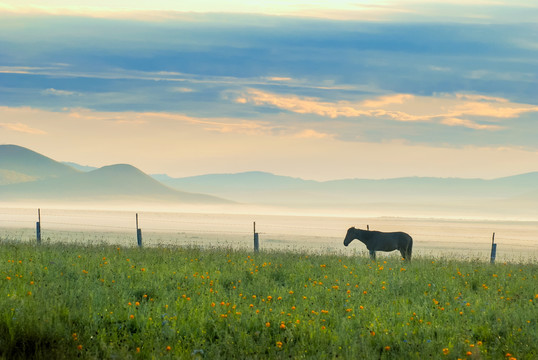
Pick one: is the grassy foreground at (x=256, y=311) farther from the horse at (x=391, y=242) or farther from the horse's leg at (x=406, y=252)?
the horse at (x=391, y=242)

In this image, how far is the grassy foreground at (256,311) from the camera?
33.9 ft

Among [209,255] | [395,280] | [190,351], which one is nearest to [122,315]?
[190,351]

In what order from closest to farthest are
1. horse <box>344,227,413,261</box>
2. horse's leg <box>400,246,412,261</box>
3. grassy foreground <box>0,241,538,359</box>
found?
grassy foreground <box>0,241,538,359</box>, horse's leg <box>400,246,412,261</box>, horse <box>344,227,413,261</box>

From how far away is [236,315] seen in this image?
12.0 m

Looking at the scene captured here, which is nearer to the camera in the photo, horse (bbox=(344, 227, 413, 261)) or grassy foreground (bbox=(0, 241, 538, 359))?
grassy foreground (bbox=(0, 241, 538, 359))

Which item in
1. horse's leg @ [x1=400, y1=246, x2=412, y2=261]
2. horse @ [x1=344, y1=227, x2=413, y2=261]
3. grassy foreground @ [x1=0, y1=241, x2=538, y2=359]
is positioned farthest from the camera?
horse @ [x1=344, y1=227, x2=413, y2=261]

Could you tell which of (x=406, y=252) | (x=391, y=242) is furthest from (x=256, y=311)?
(x=406, y=252)

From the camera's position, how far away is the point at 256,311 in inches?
470

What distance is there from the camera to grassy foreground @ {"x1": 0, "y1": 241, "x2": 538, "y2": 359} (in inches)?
407

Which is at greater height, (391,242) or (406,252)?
(391,242)

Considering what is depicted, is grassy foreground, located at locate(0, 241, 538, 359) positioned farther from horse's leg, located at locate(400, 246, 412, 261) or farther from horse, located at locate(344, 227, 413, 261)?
horse, located at locate(344, 227, 413, 261)

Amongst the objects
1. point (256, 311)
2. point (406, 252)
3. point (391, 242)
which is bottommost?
point (256, 311)

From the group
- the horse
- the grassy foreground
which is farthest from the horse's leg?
the grassy foreground

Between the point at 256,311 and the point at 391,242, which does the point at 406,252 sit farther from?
the point at 256,311
